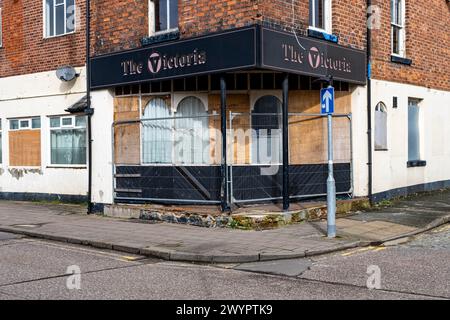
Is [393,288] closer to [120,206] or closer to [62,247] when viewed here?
[62,247]

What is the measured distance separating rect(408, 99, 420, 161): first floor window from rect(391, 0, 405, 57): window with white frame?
1.62m

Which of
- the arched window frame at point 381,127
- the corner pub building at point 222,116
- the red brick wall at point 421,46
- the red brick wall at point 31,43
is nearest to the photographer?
the corner pub building at point 222,116

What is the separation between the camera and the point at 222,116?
1241cm

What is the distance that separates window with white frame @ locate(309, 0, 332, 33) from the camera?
45.3ft

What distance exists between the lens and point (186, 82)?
13.6 meters

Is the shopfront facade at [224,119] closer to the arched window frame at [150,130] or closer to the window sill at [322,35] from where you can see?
the arched window frame at [150,130]

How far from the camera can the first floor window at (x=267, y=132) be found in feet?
44.3

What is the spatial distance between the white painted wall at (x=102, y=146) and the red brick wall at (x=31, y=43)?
5.29ft

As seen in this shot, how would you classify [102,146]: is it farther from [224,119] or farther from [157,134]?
[224,119]

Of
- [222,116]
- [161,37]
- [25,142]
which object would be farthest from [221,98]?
[25,142]

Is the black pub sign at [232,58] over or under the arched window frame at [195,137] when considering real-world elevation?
over

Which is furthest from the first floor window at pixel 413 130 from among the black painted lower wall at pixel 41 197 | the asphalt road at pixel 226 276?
the black painted lower wall at pixel 41 197
